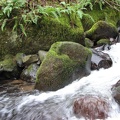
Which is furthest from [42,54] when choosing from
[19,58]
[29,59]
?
[19,58]

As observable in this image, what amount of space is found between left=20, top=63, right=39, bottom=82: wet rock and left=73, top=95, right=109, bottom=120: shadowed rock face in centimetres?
205

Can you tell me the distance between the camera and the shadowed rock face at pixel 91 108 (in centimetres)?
459

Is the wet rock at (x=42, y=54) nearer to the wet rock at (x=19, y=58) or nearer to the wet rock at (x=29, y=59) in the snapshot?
the wet rock at (x=29, y=59)

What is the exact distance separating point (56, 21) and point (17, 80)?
2.23 m

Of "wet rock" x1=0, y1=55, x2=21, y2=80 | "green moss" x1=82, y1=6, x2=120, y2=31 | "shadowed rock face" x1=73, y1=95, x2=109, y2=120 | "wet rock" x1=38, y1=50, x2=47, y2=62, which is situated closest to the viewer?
"shadowed rock face" x1=73, y1=95, x2=109, y2=120

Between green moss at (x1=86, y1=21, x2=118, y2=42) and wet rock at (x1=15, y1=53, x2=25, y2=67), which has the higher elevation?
green moss at (x1=86, y1=21, x2=118, y2=42)

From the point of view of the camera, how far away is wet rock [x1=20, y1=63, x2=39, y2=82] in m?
6.64

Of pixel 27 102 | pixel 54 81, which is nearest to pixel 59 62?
pixel 54 81

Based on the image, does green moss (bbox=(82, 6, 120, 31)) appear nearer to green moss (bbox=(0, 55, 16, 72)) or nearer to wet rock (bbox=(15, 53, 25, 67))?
wet rock (bbox=(15, 53, 25, 67))

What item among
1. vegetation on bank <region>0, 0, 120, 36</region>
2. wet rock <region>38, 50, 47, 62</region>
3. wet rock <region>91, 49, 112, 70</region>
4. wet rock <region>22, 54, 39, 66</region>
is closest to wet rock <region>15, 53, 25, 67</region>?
wet rock <region>22, 54, 39, 66</region>

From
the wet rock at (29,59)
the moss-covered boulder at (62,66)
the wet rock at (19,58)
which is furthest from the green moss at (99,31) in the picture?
the wet rock at (19,58)

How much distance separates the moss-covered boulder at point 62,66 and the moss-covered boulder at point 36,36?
3.31 feet

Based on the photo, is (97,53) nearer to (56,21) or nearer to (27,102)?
(56,21)

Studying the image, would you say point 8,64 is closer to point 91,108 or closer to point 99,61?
point 99,61
